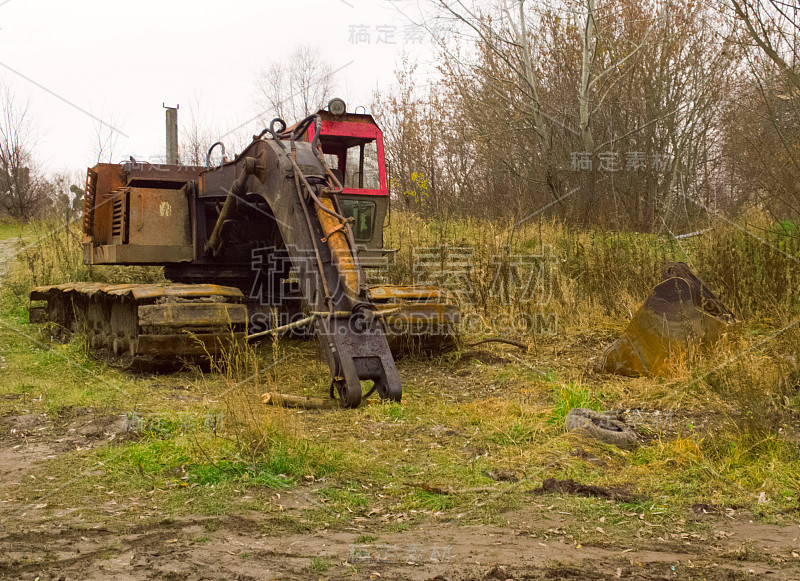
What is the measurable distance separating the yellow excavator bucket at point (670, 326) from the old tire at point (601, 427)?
5.74 feet

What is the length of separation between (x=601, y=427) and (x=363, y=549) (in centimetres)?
247

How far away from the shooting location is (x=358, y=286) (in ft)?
19.1

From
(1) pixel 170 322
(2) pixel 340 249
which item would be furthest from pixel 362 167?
(2) pixel 340 249

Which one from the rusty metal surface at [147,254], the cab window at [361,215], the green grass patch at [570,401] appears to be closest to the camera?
the green grass patch at [570,401]

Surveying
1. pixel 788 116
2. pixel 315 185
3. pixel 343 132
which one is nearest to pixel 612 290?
pixel 788 116

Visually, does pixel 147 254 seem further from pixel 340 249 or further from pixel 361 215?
pixel 340 249

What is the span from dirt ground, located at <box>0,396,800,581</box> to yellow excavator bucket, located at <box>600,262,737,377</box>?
11.0 feet

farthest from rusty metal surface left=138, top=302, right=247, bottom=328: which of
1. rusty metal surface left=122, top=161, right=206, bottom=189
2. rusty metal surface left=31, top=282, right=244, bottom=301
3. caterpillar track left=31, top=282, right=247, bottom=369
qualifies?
rusty metal surface left=122, top=161, right=206, bottom=189

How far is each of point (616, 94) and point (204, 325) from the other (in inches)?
478

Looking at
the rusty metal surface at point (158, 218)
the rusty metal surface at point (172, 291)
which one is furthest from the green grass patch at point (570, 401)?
the rusty metal surface at point (158, 218)

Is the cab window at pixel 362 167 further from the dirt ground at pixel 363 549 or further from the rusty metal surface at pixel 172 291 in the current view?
the dirt ground at pixel 363 549

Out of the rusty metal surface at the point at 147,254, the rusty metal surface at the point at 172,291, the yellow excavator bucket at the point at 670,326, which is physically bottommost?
the yellow excavator bucket at the point at 670,326

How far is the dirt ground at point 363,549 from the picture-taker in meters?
2.97

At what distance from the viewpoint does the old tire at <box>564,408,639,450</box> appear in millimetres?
5012
